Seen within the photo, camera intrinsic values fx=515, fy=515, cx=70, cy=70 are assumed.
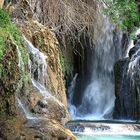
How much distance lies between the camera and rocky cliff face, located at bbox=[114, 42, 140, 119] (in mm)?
20250

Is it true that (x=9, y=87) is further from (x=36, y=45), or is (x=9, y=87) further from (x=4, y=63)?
(x=36, y=45)

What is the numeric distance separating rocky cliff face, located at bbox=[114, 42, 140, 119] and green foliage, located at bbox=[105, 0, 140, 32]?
9570mm

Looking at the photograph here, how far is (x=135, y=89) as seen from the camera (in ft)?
66.5

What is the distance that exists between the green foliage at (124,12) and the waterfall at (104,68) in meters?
12.1

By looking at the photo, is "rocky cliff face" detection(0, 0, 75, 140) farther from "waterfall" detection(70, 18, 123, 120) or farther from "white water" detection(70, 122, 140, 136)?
"waterfall" detection(70, 18, 123, 120)

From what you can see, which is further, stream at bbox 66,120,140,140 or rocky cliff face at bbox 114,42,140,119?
rocky cliff face at bbox 114,42,140,119

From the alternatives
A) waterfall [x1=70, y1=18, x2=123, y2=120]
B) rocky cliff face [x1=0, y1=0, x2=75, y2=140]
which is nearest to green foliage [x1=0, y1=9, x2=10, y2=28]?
rocky cliff face [x1=0, y1=0, x2=75, y2=140]

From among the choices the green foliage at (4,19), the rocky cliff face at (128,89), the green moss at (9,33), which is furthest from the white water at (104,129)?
the rocky cliff face at (128,89)

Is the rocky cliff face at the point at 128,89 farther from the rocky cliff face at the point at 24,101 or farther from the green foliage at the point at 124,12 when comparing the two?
the green foliage at the point at 124,12

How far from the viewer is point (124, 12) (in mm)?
10234

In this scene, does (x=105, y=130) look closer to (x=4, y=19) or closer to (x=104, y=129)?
(x=104, y=129)

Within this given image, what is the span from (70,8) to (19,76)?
16.3ft

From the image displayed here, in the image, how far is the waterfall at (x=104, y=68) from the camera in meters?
22.9

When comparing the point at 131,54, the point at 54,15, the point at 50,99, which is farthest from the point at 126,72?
the point at 50,99
